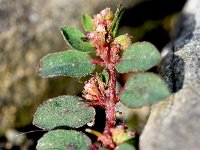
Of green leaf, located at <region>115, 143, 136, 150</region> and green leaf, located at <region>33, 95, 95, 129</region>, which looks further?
green leaf, located at <region>33, 95, 95, 129</region>

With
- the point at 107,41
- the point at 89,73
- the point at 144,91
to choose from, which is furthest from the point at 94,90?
the point at 144,91

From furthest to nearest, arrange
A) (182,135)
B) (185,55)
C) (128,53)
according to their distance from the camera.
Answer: (185,55)
(128,53)
(182,135)

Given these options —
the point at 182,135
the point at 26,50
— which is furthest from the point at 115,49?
the point at 26,50

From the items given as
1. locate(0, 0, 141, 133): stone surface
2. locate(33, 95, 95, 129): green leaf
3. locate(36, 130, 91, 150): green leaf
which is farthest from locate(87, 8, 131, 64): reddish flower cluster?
locate(0, 0, 141, 133): stone surface

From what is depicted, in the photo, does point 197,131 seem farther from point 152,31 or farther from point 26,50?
point 152,31

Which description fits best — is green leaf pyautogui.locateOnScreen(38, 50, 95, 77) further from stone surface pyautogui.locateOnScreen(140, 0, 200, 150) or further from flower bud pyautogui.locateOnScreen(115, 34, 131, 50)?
stone surface pyautogui.locateOnScreen(140, 0, 200, 150)
